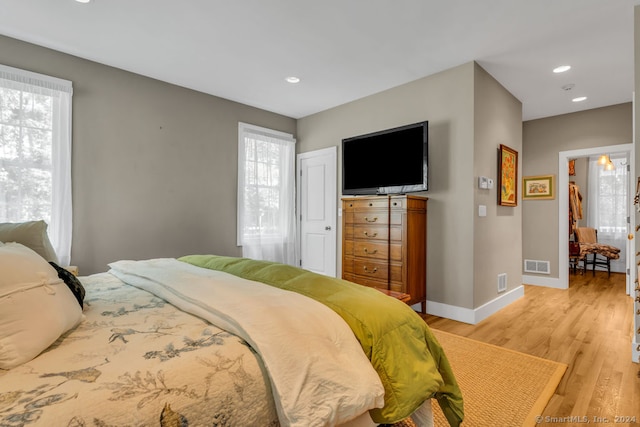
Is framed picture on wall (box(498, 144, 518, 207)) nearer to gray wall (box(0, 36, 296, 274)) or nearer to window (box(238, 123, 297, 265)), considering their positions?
window (box(238, 123, 297, 265))

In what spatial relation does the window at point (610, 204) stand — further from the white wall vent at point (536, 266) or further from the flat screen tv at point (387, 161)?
the flat screen tv at point (387, 161)

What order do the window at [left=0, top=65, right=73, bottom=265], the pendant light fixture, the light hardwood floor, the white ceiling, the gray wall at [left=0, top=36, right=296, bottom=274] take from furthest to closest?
the pendant light fixture → the gray wall at [left=0, top=36, right=296, bottom=274] → the window at [left=0, top=65, right=73, bottom=265] → the white ceiling → the light hardwood floor

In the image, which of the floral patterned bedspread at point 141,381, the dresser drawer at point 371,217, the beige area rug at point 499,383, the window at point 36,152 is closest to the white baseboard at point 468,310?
the beige area rug at point 499,383

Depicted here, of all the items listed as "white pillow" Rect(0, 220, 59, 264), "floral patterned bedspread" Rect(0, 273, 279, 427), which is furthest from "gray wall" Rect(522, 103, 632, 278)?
"white pillow" Rect(0, 220, 59, 264)

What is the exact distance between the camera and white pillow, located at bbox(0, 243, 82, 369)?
83 centimetres

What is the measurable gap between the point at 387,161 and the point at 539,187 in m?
2.90

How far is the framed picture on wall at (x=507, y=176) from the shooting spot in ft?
11.8

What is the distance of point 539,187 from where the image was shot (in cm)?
491

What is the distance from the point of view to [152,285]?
155 centimetres

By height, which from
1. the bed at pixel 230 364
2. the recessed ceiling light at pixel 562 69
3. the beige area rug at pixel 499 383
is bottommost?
the beige area rug at pixel 499 383

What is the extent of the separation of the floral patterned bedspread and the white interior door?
348cm

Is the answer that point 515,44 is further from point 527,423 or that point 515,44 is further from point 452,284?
point 527,423

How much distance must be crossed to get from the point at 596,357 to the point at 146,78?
15.7 ft

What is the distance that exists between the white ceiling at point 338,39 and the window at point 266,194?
854 millimetres
